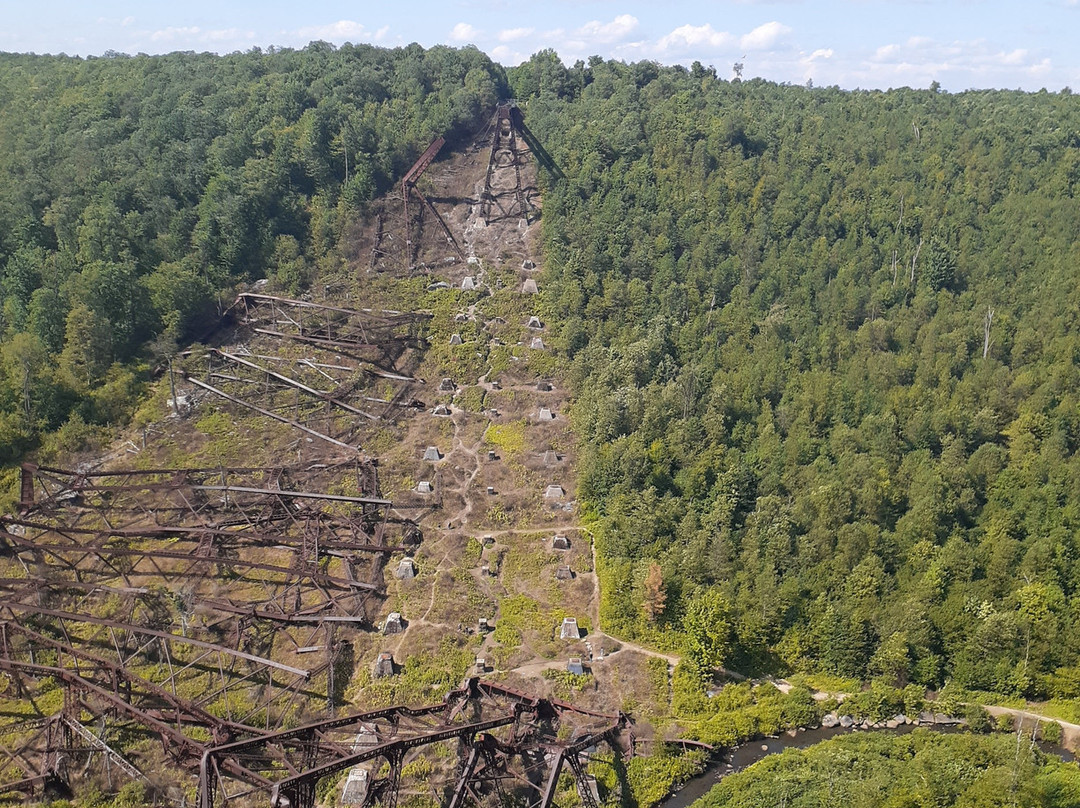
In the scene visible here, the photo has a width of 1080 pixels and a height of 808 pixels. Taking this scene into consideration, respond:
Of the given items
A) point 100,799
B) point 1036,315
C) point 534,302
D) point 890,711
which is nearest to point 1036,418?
point 1036,315

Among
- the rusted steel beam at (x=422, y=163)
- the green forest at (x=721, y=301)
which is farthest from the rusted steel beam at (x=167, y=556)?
the rusted steel beam at (x=422, y=163)

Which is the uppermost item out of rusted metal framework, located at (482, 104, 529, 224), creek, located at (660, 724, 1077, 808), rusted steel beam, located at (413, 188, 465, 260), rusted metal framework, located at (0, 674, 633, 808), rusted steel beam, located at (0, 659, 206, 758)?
rusted metal framework, located at (482, 104, 529, 224)

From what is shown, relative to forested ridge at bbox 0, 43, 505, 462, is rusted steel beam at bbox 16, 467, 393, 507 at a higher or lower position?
lower

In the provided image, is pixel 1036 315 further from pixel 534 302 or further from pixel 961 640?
pixel 534 302

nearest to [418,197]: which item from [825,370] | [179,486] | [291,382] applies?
[291,382]

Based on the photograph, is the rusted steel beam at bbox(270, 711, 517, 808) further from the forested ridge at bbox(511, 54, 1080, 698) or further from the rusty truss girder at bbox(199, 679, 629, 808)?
the forested ridge at bbox(511, 54, 1080, 698)

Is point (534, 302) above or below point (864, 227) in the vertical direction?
below

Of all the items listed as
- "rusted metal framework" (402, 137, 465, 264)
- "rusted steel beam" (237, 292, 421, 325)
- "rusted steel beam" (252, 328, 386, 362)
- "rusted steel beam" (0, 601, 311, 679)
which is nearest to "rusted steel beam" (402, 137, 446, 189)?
"rusted metal framework" (402, 137, 465, 264)
